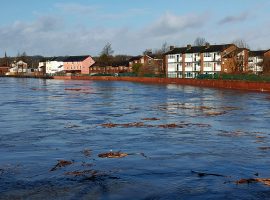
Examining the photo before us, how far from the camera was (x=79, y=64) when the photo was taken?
191 m

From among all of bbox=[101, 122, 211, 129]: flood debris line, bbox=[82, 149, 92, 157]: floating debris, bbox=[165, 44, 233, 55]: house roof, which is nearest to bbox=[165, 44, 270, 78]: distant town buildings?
bbox=[165, 44, 233, 55]: house roof

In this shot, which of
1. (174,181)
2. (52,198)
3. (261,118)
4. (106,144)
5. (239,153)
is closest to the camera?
(52,198)

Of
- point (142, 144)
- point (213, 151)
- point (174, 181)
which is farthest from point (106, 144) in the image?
point (174, 181)

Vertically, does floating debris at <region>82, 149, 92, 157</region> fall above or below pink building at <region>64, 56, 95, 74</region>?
below

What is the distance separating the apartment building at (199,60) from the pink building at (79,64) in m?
65.7

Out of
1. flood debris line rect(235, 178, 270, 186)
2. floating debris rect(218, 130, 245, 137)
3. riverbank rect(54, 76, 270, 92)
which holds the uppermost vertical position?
riverbank rect(54, 76, 270, 92)

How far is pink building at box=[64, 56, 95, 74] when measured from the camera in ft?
626

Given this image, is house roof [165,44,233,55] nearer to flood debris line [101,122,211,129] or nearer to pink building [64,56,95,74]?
pink building [64,56,95,74]

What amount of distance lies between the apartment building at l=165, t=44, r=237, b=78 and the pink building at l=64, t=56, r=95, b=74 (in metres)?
65.7

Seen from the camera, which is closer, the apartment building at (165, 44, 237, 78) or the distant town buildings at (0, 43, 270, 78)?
the distant town buildings at (0, 43, 270, 78)

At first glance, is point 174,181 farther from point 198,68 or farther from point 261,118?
point 198,68

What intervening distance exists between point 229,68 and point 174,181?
10078 centimetres

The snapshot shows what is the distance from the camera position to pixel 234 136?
21.0 m

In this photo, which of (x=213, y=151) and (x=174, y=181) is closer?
(x=174, y=181)
